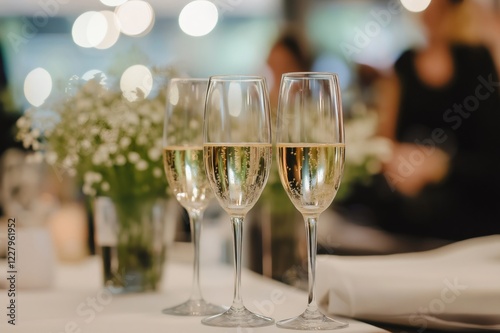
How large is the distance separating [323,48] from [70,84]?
626 centimetres

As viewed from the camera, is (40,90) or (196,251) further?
(40,90)

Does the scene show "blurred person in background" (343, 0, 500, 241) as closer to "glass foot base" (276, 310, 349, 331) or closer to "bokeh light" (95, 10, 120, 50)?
"glass foot base" (276, 310, 349, 331)

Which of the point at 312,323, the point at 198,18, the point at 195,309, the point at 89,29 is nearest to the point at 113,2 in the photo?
the point at 89,29

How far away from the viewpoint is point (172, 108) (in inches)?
60.3

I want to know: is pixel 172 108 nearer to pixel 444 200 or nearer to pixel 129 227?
pixel 129 227

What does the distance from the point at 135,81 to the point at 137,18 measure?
21.7ft

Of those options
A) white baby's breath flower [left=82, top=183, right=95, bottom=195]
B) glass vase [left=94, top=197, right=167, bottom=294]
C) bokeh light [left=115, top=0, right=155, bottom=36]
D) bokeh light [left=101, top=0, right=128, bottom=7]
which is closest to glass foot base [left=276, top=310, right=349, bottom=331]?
glass vase [left=94, top=197, right=167, bottom=294]

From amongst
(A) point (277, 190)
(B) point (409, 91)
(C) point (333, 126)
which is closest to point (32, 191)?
(A) point (277, 190)

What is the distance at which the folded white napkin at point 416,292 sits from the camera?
121 cm

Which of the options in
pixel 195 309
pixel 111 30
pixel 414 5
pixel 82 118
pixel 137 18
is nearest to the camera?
pixel 195 309

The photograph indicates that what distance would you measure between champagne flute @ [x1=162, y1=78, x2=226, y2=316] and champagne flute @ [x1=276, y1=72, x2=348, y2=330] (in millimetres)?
268

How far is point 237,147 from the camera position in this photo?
Result: 1240 mm

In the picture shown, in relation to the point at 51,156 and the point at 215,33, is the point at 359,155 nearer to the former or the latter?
the point at 51,156

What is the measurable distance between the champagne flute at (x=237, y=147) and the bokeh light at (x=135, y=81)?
46 cm
